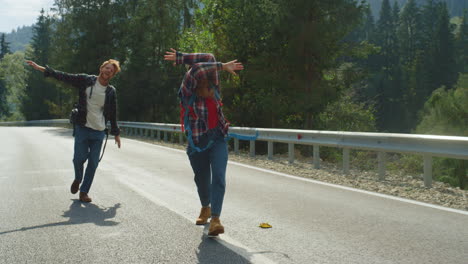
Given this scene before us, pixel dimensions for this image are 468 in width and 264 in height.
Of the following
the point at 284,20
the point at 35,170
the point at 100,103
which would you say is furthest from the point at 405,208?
the point at 284,20

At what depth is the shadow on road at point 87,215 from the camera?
522cm

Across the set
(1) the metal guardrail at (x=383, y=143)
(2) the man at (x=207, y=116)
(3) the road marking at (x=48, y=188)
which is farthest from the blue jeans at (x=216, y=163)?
(1) the metal guardrail at (x=383, y=143)

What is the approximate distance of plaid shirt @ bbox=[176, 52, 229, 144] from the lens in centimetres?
458

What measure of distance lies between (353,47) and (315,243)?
19319 mm

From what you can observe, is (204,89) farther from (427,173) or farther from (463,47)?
(463,47)

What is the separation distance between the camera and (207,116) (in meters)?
4.65

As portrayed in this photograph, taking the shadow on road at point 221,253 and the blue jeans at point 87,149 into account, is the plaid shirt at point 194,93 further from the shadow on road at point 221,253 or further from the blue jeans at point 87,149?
the blue jeans at point 87,149

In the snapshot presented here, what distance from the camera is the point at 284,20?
22219 millimetres

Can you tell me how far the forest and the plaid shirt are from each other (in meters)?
14.9

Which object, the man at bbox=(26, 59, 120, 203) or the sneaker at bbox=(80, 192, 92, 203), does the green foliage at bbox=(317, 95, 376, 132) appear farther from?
the sneaker at bbox=(80, 192, 92, 203)

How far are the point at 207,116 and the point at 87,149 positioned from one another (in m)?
2.62

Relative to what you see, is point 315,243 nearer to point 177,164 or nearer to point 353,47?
point 177,164

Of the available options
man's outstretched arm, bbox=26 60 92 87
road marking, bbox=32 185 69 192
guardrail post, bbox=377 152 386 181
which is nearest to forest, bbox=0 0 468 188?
guardrail post, bbox=377 152 386 181

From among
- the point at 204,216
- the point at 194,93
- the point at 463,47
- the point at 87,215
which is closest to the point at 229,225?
the point at 204,216
